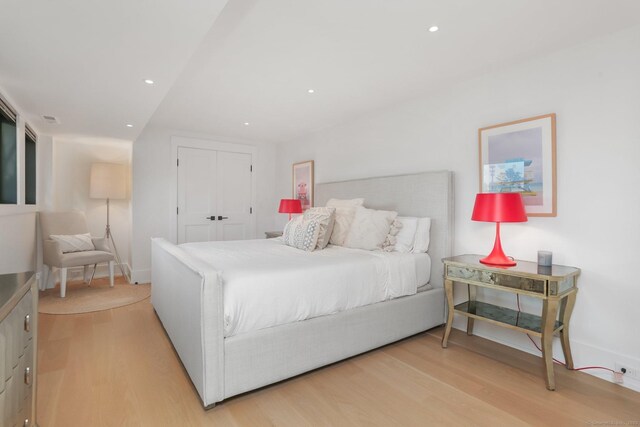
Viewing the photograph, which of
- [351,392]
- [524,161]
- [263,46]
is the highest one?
[263,46]

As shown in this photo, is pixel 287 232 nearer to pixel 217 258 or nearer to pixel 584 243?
pixel 217 258

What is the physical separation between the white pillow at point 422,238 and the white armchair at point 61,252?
3.78 metres

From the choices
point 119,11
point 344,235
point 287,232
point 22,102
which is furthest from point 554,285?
point 22,102

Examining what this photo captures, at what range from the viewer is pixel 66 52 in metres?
1.91

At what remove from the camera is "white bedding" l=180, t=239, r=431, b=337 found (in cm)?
187

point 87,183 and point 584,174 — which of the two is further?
point 87,183

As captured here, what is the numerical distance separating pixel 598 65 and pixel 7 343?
11.2 ft

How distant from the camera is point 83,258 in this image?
3.88 metres

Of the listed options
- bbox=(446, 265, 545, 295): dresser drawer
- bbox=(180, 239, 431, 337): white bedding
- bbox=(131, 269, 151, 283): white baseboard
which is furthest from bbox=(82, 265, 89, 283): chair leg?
bbox=(446, 265, 545, 295): dresser drawer

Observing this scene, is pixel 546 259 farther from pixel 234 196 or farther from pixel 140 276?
pixel 140 276

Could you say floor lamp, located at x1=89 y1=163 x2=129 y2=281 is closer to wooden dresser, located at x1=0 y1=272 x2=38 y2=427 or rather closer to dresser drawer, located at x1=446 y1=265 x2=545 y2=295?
wooden dresser, located at x1=0 y1=272 x2=38 y2=427

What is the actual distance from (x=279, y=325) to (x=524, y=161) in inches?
86.1

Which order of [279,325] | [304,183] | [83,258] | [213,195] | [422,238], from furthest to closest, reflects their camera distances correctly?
1. [213,195]
2. [304,183]
3. [83,258]
4. [422,238]
5. [279,325]

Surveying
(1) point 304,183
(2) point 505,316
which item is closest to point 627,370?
(2) point 505,316
